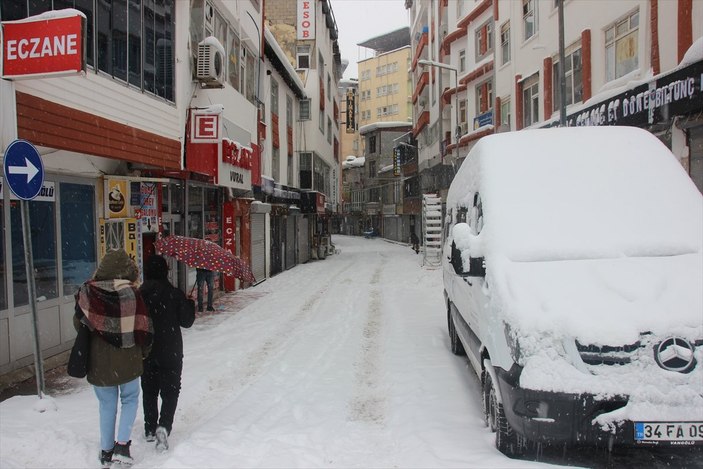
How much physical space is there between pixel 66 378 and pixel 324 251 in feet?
81.2

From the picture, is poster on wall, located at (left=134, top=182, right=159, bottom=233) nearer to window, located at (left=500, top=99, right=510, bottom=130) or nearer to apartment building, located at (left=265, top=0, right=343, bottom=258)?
window, located at (left=500, top=99, right=510, bottom=130)

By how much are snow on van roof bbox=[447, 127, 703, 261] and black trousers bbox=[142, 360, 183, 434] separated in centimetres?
291

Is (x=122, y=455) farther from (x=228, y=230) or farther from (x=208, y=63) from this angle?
(x=228, y=230)

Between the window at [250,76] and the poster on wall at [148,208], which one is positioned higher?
the window at [250,76]

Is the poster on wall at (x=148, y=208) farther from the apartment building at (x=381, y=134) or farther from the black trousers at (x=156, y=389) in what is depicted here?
the apartment building at (x=381, y=134)

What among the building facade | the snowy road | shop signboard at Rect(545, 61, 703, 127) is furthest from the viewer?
shop signboard at Rect(545, 61, 703, 127)

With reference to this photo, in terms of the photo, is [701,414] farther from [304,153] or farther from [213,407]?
[304,153]

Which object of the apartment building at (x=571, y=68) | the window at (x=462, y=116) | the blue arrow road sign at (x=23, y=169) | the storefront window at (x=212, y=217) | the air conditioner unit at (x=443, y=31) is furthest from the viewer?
the air conditioner unit at (x=443, y=31)

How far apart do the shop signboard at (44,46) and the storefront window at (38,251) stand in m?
1.92

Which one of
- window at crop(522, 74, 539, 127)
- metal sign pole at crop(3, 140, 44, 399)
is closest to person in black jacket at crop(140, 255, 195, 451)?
metal sign pole at crop(3, 140, 44, 399)

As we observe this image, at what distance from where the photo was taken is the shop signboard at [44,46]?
5672mm

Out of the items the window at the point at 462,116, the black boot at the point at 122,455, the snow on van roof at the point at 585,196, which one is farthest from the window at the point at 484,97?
the black boot at the point at 122,455

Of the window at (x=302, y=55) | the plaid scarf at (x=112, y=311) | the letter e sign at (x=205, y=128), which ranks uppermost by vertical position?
the window at (x=302, y=55)

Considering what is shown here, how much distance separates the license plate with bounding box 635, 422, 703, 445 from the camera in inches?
131
